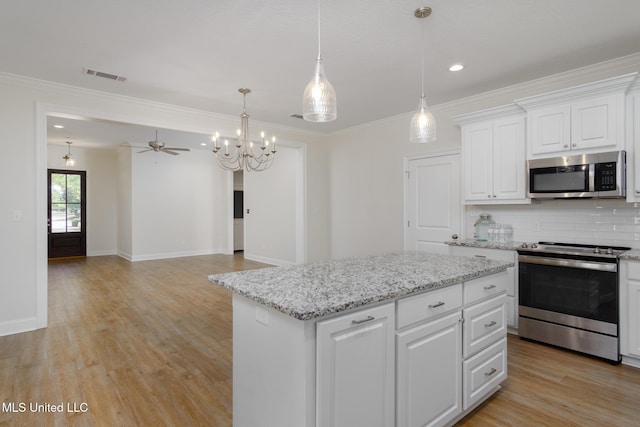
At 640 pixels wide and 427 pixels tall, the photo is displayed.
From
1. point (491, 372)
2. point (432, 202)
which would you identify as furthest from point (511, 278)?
point (432, 202)

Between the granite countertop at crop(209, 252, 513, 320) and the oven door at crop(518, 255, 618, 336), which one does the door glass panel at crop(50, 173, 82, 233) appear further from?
the oven door at crop(518, 255, 618, 336)

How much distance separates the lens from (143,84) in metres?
3.82

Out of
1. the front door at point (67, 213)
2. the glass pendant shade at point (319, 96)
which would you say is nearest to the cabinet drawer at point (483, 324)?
the glass pendant shade at point (319, 96)

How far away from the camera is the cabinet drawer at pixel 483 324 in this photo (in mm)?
2045

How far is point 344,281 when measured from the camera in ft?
5.87

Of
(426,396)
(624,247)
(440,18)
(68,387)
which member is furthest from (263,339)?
(624,247)

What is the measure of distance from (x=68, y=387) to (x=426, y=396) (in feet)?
8.07

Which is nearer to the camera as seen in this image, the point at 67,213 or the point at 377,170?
the point at 377,170

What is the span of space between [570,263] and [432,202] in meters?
1.95

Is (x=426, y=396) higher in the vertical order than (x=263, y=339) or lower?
lower

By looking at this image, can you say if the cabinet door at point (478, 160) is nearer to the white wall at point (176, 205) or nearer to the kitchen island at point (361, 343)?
the kitchen island at point (361, 343)

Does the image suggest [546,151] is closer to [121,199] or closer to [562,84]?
[562,84]

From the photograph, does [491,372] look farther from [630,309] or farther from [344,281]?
[630,309]

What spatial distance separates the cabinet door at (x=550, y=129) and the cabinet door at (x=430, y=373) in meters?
2.29
